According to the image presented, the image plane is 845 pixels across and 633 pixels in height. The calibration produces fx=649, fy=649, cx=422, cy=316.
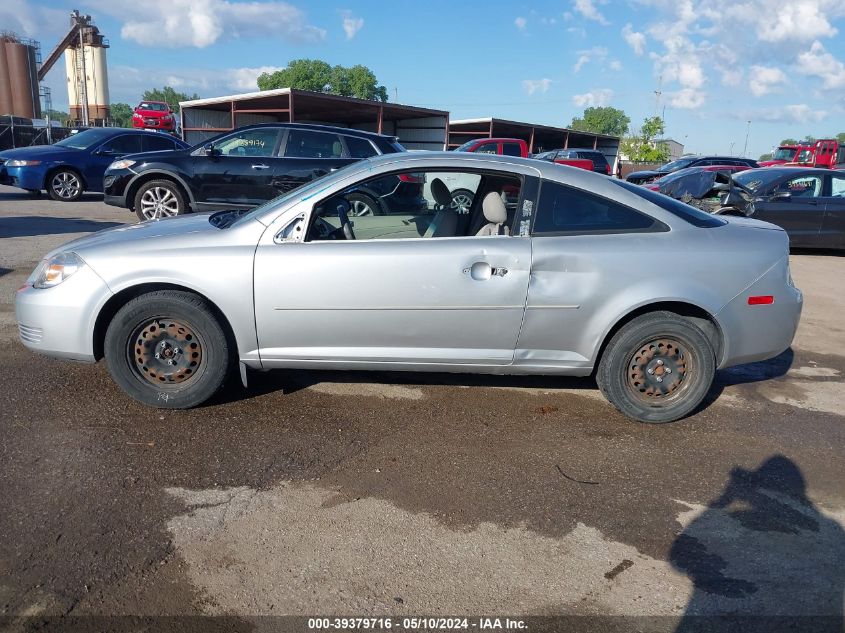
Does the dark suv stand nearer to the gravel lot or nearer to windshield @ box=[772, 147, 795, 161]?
the gravel lot

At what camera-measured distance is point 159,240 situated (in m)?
4.14

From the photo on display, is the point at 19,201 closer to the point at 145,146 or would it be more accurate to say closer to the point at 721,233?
the point at 145,146

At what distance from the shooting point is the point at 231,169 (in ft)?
32.6

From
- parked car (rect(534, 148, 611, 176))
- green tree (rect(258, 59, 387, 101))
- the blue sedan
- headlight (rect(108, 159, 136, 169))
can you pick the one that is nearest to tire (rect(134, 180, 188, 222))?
headlight (rect(108, 159, 136, 169))

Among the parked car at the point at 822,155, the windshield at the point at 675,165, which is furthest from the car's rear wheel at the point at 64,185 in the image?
the parked car at the point at 822,155

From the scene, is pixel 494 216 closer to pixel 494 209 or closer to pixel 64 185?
pixel 494 209

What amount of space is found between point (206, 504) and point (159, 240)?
1.81m

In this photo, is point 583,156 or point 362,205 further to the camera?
point 583,156

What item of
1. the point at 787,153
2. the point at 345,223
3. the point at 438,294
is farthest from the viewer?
the point at 787,153

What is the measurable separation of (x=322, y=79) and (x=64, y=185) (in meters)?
80.3

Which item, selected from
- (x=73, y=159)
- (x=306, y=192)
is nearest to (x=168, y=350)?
(x=306, y=192)

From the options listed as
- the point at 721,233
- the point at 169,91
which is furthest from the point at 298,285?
the point at 169,91

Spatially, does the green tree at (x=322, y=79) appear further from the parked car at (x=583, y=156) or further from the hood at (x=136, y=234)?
the hood at (x=136, y=234)

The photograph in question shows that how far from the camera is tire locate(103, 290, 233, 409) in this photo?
159 inches
